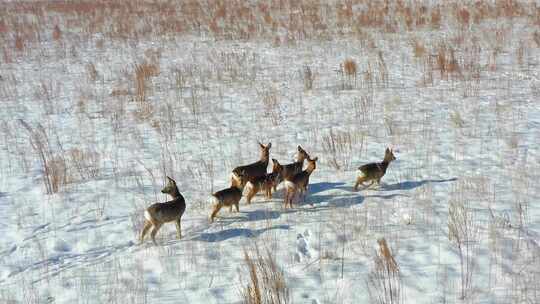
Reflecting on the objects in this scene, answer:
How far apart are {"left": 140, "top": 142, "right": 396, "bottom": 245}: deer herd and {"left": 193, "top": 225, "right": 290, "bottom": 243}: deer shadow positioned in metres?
0.25

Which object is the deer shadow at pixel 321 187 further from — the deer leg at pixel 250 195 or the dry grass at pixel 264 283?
the dry grass at pixel 264 283

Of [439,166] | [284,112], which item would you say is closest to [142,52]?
[284,112]

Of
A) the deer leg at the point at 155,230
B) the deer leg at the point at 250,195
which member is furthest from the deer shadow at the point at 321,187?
the deer leg at the point at 155,230

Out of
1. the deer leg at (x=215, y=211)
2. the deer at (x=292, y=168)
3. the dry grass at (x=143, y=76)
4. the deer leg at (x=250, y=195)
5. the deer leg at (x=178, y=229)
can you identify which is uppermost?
the dry grass at (x=143, y=76)

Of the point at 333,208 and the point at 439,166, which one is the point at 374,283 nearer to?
the point at 333,208

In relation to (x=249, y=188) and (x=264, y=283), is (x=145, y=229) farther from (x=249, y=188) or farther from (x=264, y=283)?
(x=264, y=283)

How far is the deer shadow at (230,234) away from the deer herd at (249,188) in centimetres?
25

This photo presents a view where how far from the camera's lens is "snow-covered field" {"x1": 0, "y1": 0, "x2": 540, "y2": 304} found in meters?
5.13

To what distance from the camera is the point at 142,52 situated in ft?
54.2

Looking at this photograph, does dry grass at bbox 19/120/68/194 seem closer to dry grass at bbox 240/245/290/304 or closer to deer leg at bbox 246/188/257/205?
deer leg at bbox 246/188/257/205

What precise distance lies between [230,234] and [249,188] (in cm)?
76

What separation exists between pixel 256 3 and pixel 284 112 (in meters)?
15.5

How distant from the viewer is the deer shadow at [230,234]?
5.83m

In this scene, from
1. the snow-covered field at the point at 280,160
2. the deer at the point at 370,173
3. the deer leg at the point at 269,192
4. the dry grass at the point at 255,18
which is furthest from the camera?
the dry grass at the point at 255,18
